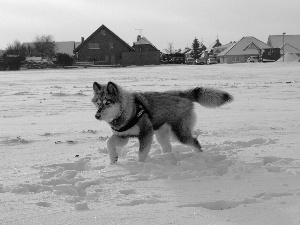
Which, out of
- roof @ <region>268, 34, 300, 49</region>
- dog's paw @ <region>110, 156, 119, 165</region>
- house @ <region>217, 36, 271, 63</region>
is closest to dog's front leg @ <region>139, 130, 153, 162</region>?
dog's paw @ <region>110, 156, 119, 165</region>

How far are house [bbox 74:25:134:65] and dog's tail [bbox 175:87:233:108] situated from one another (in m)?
70.2

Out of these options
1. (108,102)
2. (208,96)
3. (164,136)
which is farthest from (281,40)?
(108,102)

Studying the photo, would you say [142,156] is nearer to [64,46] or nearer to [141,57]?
[141,57]

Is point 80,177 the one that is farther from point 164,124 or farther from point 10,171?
point 164,124

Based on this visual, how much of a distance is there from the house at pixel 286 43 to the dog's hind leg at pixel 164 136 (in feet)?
297

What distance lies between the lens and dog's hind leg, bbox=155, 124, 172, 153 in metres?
Result: 6.32

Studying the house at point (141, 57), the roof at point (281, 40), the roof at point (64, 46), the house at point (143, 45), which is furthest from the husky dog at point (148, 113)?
the roof at point (64, 46)

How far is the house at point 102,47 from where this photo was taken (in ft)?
250

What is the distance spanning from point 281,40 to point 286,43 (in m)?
2.46

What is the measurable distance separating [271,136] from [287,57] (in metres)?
65.8

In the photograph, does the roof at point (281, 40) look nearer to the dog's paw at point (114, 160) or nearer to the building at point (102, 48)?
the building at point (102, 48)

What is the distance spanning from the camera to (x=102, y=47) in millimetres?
76312

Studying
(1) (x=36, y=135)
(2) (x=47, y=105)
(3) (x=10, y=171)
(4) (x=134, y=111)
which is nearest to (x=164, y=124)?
(4) (x=134, y=111)

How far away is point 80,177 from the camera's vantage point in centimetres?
502
